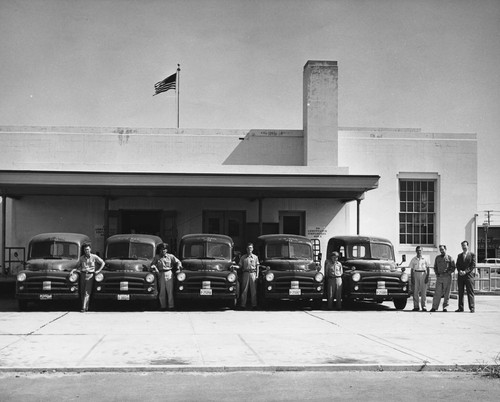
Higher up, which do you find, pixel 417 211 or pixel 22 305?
pixel 417 211

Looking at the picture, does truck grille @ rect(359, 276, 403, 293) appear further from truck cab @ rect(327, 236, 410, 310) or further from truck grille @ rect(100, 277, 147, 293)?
truck grille @ rect(100, 277, 147, 293)

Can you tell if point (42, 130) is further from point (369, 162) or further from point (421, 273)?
point (421, 273)

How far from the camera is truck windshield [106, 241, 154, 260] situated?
18.3 meters

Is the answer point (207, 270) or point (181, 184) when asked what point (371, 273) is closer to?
point (207, 270)

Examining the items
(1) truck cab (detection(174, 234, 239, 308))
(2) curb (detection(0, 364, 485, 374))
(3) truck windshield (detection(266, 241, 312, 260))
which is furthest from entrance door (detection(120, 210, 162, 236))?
(2) curb (detection(0, 364, 485, 374))

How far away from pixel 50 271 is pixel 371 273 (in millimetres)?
8331

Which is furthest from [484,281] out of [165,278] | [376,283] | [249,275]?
[165,278]

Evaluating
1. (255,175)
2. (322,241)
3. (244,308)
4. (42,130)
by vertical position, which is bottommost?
(244,308)

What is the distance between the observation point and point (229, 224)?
25391 millimetres

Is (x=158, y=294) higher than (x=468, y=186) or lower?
lower

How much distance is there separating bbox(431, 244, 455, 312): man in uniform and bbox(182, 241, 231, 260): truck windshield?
18.5 ft

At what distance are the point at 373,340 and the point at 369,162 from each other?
15410mm

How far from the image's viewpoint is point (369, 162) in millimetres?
26812

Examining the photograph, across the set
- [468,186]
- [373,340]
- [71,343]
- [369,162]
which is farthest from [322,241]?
[71,343]
